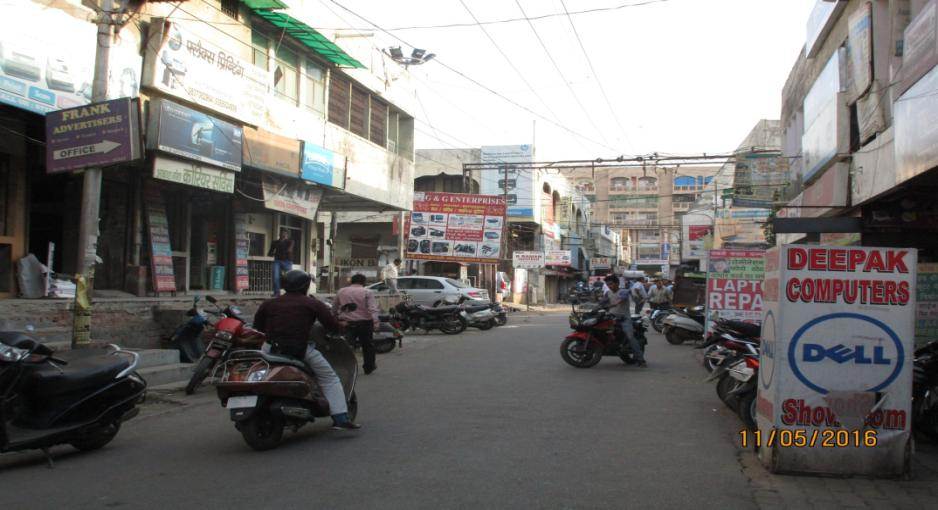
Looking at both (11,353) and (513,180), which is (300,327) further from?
(513,180)

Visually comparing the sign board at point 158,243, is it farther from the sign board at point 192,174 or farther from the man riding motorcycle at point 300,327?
the man riding motorcycle at point 300,327

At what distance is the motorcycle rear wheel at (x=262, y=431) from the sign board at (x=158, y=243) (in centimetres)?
958

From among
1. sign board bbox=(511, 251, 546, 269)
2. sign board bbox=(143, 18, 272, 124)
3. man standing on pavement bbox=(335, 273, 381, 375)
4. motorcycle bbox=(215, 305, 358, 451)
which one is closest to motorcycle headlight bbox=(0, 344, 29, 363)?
motorcycle bbox=(215, 305, 358, 451)

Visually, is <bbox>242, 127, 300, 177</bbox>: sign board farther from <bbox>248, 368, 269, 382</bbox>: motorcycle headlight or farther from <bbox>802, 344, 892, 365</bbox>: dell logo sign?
<bbox>802, 344, 892, 365</bbox>: dell logo sign

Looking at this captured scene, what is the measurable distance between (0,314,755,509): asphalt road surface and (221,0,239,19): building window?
29.0 ft

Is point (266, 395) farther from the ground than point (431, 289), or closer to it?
closer to it

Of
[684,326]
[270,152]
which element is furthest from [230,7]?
[684,326]

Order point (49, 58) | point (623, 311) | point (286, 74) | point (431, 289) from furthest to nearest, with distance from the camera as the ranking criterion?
point (431, 289) → point (286, 74) → point (623, 311) → point (49, 58)

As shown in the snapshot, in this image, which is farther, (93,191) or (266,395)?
(93,191)

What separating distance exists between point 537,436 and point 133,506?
358 cm

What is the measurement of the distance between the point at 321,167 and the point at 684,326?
9712mm

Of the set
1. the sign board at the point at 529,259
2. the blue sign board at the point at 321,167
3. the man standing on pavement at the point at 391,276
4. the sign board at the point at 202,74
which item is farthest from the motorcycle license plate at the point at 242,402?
the sign board at the point at 529,259

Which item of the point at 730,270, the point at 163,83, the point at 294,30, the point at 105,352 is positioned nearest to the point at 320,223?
the point at 294,30

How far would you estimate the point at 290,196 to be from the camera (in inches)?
688
